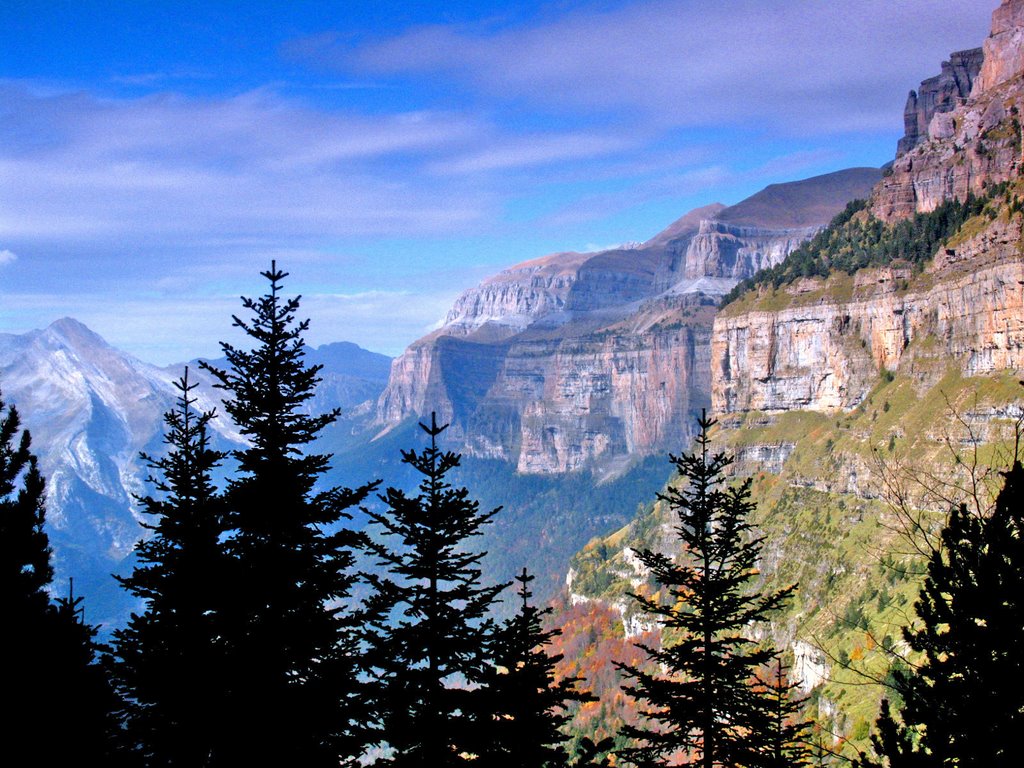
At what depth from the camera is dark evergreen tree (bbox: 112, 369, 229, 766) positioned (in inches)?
837

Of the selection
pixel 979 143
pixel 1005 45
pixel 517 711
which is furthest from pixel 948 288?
pixel 517 711

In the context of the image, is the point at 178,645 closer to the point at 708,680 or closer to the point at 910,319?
the point at 708,680

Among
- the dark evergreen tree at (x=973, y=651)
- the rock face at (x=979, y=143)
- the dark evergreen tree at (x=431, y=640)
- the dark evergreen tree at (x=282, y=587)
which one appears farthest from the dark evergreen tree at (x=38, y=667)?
the rock face at (x=979, y=143)

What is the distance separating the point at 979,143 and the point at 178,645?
188 meters

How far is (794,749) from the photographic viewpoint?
1104 inches

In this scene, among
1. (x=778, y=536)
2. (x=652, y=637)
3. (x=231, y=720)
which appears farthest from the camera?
(x=652, y=637)

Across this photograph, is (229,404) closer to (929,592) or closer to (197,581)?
(197,581)

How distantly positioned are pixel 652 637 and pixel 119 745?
159431 millimetres

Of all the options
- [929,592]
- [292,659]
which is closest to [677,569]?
[929,592]

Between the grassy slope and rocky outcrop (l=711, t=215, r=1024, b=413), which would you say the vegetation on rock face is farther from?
the grassy slope

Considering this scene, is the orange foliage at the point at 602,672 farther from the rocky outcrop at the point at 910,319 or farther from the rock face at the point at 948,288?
the rock face at the point at 948,288

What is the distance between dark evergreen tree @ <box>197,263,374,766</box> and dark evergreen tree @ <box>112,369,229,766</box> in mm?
441

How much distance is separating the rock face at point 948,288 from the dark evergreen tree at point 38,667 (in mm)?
130029

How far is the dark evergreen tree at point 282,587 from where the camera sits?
21.3m
